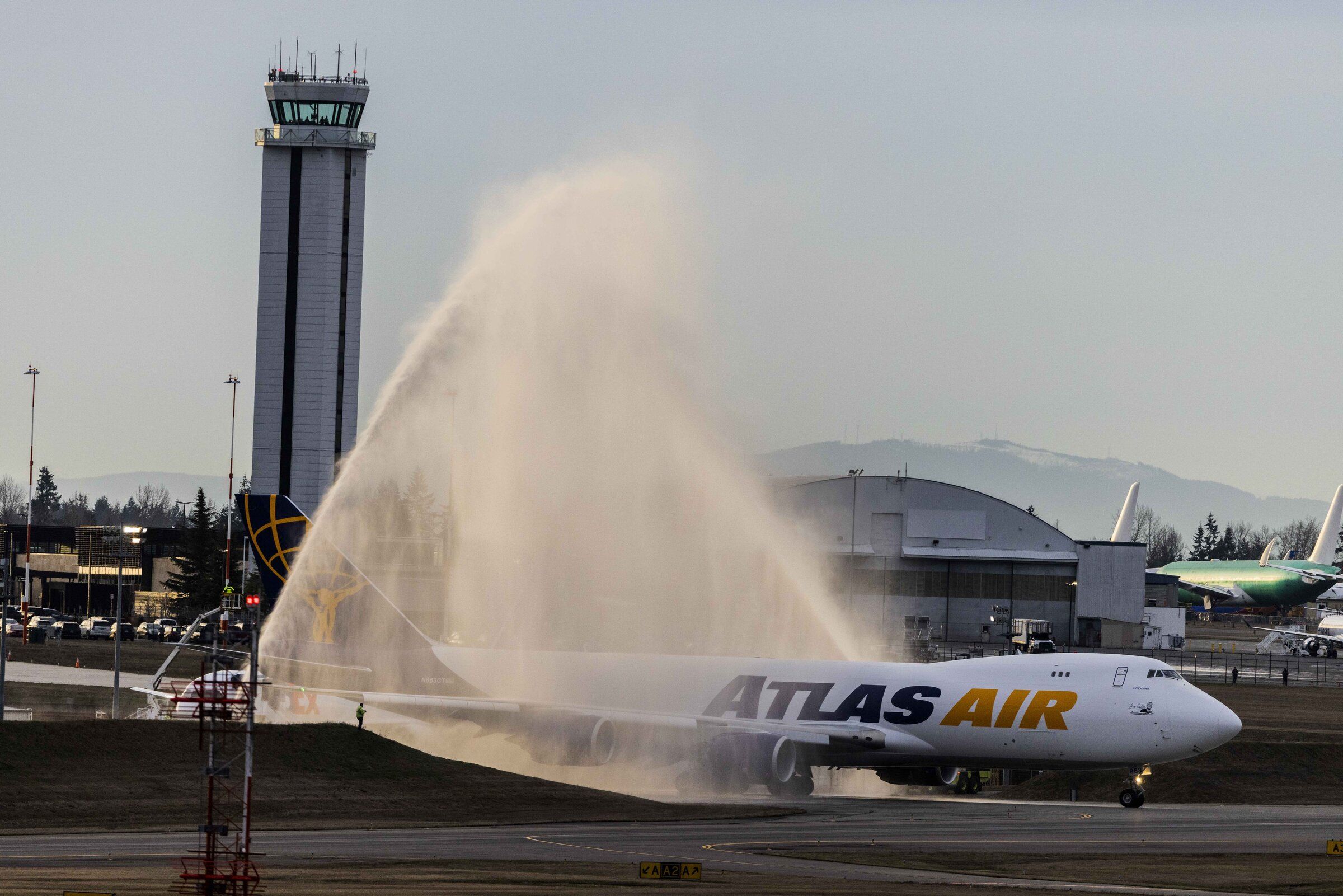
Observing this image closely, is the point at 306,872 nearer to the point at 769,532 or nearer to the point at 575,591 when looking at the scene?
the point at 575,591

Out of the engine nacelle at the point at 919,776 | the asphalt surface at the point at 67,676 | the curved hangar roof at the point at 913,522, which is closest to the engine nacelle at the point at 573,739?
the engine nacelle at the point at 919,776

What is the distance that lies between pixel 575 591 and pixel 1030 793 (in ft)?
65.1

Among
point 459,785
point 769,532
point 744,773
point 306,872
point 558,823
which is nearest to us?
point 306,872

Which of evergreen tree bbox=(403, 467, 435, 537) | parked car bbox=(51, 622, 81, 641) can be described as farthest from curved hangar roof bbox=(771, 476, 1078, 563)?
evergreen tree bbox=(403, 467, 435, 537)

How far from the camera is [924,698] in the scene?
179 feet

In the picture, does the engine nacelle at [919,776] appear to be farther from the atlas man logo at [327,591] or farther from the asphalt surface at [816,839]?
the atlas man logo at [327,591]

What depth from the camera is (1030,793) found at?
61812 millimetres

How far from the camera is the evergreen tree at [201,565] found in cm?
15300

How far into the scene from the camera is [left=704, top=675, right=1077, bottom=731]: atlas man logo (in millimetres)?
52688

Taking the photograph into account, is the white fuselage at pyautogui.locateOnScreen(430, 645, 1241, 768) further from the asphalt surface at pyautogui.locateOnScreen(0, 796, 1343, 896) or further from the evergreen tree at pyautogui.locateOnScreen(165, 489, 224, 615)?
the evergreen tree at pyautogui.locateOnScreen(165, 489, 224, 615)

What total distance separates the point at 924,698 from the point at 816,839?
13.3 meters

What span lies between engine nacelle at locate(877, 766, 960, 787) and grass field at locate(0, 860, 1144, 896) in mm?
24619

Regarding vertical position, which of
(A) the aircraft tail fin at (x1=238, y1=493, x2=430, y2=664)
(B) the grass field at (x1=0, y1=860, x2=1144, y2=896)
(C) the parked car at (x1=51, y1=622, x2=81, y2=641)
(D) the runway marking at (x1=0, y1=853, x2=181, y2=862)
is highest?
(A) the aircraft tail fin at (x1=238, y1=493, x2=430, y2=664)

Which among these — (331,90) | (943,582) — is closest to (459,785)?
(943,582)
